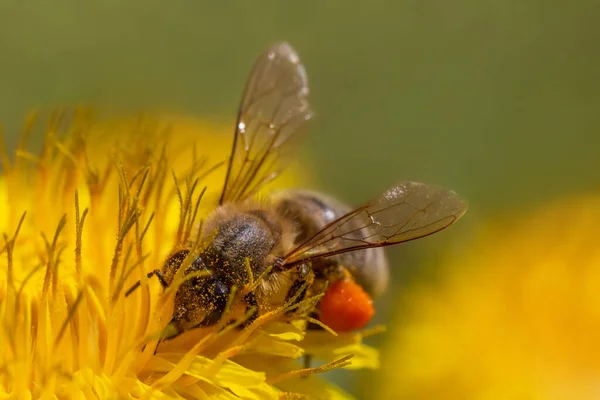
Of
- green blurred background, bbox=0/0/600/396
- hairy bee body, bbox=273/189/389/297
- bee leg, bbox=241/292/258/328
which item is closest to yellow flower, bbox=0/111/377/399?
bee leg, bbox=241/292/258/328

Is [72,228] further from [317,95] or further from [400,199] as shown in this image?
[317,95]

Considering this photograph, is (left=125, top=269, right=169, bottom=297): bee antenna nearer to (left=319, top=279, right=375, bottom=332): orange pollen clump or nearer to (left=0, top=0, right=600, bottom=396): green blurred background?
(left=319, top=279, right=375, bottom=332): orange pollen clump

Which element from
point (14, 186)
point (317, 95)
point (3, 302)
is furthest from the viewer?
point (317, 95)

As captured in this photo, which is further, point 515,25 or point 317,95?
point 317,95

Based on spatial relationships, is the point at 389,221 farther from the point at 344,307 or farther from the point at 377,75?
the point at 377,75

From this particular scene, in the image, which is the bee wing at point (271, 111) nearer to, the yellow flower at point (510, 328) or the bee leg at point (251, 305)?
the bee leg at point (251, 305)

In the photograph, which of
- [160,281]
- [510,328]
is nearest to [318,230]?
[160,281]

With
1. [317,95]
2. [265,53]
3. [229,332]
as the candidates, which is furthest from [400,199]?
[317,95]

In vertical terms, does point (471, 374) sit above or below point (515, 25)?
below

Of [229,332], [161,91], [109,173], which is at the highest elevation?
[161,91]
